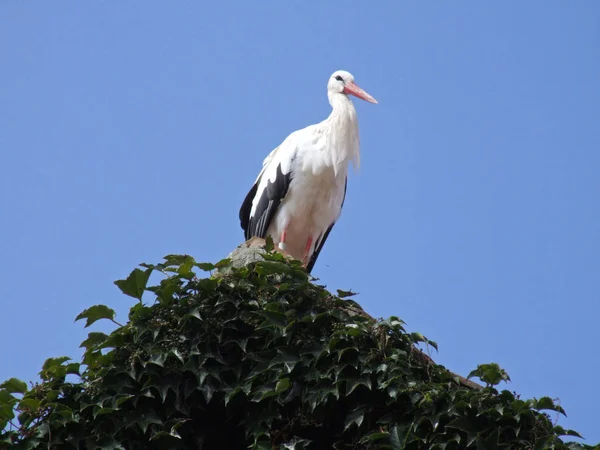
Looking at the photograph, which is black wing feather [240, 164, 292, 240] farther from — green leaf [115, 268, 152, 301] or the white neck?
green leaf [115, 268, 152, 301]

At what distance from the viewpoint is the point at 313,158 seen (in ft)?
34.8

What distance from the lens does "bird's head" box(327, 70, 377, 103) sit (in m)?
11.6

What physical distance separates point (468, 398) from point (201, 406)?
5.40ft

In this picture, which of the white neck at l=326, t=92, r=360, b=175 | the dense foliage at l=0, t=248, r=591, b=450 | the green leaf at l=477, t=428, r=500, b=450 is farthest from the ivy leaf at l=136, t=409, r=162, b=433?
the white neck at l=326, t=92, r=360, b=175

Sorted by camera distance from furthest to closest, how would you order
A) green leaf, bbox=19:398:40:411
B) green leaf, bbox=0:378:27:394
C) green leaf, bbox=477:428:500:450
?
green leaf, bbox=0:378:27:394 < green leaf, bbox=19:398:40:411 < green leaf, bbox=477:428:500:450

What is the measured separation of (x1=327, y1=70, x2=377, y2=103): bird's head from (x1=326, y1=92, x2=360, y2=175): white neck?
114 millimetres

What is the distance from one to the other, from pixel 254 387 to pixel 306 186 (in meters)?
4.10

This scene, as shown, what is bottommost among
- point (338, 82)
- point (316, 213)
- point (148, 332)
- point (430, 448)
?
point (430, 448)

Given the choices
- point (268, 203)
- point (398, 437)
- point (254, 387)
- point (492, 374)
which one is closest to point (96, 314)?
point (254, 387)

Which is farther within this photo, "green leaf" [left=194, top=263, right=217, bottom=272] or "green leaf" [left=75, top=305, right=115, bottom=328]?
"green leaf" [left=194, top=263, right=217, bottom=272]

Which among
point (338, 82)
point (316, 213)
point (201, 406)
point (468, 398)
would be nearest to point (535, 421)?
point (468, 398)

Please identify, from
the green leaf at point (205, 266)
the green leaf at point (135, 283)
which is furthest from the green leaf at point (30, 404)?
the green leaf at point (205, 266)

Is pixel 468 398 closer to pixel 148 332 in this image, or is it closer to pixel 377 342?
pixel 377 342

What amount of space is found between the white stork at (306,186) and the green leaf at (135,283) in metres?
3.82
